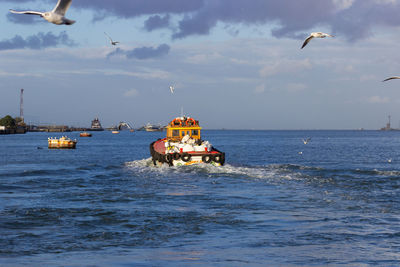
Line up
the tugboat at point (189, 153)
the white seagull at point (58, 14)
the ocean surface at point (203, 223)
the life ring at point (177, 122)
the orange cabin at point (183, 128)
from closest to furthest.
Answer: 1. the white seagull at point (58, 14)
2. the ocean surface at point (203, 223)
3. the tugboat at point (189, 153)
4. the orange cabin at point (183, 128)
5. the life ring at point (177, 122)

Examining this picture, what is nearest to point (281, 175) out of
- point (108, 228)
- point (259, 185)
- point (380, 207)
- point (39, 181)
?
point (259, 185)

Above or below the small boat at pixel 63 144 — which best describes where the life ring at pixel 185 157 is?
above

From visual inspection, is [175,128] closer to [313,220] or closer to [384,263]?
[313,220]

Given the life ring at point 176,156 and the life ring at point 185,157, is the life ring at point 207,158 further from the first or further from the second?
the life ring at point 176,156

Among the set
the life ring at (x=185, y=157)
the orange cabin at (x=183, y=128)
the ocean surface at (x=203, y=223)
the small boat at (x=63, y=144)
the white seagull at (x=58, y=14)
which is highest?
the white seagull at (x=58, y=14)

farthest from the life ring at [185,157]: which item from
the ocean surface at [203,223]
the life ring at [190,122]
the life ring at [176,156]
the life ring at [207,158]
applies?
the life ring at [190,122]

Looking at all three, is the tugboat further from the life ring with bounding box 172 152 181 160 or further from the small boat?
the small boat

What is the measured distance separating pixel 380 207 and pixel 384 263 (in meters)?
10.1

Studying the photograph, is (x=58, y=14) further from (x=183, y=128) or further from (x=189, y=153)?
(x=183, y=128)

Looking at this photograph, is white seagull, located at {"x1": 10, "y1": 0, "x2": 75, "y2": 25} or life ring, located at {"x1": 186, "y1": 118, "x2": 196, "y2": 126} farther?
life ring, located at {"x1": 186, "y1": 118, "x2": 196, "y2": 126}

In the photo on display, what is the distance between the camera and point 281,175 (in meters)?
38.2

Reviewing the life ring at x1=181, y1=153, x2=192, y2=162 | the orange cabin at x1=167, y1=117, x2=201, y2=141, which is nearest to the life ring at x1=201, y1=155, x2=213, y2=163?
the life ring at x1=181, y1=153, x2=192, y2=162

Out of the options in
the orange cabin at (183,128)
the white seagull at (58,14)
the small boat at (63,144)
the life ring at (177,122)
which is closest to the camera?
the white seagull at (58,14)

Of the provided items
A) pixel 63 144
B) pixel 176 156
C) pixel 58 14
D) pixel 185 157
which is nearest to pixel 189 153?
pixel 185 157
